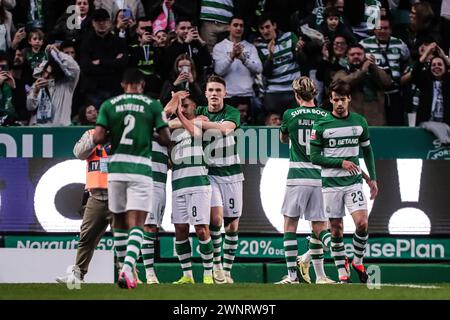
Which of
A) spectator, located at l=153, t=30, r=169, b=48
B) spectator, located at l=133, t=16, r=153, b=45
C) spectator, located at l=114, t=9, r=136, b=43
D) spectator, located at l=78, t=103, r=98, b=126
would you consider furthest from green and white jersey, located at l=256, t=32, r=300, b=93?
spectator, located at l=78, t=103, r=98, b=126

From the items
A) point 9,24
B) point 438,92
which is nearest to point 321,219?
point 438,92

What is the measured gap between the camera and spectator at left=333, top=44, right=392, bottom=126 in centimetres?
1772

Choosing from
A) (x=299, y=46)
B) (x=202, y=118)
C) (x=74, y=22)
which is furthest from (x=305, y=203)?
(x=74, y=22)

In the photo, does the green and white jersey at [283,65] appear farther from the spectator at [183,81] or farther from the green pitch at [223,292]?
the green pitch at [223,292]

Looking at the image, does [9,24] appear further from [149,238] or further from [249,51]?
[149,238]

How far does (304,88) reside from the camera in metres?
14.3

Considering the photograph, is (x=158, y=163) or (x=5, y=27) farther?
(x=5, y=27)

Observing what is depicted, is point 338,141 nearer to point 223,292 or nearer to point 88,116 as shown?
point 223,292

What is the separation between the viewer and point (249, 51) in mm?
18156

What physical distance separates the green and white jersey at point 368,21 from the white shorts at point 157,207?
17.4 ft

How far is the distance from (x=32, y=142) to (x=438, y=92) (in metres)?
5.38

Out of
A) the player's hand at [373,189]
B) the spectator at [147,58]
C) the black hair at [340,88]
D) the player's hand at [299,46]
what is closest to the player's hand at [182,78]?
the spectator at [147,58]

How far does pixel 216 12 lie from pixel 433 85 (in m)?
3.45

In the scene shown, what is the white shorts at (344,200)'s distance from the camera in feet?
45.9
